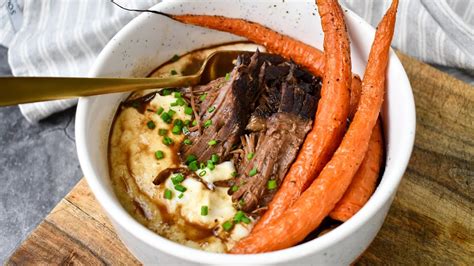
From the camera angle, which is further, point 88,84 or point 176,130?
point 176,130

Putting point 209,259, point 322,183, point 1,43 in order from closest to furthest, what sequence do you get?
point 209,259
point 322,183
point 1,43

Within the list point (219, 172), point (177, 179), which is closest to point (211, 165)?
point (219, 172)

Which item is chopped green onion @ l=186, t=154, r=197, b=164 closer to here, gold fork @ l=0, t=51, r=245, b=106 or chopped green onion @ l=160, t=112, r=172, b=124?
chopped green onion @ l=160, t=112, r=172, b=124

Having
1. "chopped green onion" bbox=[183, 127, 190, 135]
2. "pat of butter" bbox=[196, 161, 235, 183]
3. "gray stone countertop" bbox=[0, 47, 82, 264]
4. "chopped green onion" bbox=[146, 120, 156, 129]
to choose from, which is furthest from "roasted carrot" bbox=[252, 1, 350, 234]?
"gray stone countertop" bbox=[0, 47, 82, 264]

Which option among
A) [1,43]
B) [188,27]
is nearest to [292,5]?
[188,27]

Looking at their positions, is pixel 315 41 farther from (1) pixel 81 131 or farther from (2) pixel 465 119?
(1) pixel 81 131

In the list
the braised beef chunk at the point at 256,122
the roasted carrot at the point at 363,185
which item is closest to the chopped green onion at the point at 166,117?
the braised beef chunk at the point at 256,122

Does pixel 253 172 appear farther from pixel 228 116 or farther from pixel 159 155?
pixel 159 155
